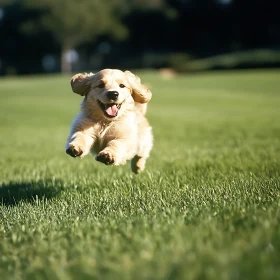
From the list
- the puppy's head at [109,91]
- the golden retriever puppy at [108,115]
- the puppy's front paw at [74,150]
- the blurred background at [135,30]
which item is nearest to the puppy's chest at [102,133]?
the golden retriever puppy at [108,115]

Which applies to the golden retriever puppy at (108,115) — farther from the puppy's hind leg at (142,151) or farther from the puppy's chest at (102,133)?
the puppy's hind leg at (142,151)

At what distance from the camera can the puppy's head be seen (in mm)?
3578

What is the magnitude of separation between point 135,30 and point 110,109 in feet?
213

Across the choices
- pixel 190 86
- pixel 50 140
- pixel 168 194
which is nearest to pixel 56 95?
pixel 190 86

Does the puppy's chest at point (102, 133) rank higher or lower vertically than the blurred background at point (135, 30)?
higher

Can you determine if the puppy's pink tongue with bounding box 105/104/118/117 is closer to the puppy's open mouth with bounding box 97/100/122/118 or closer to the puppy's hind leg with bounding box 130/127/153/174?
the puppy's open mouth with bounding box 97/100/122/118

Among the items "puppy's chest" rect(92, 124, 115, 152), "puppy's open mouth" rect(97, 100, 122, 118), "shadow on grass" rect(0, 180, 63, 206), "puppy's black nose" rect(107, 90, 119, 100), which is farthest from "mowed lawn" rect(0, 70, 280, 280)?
"puppy's black nose" rect(107, 90, 119, 100)

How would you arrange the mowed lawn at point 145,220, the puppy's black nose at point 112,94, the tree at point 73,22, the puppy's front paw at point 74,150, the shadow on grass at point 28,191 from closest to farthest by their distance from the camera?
the mowed lawn at point 145,220 < the puppy's front paw at point 74,150 < the puppy's black nose at point 112,94 < the shadow on grass at point 28,191 < the tree at point 73,22

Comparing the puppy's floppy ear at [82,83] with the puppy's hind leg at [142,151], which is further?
the puppy's hind leg at [142,151]

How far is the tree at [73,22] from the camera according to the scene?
60125 millimetres

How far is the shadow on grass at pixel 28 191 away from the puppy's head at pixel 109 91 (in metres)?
0.96

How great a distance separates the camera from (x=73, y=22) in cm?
6038

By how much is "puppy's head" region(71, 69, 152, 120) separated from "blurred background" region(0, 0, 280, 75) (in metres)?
52.8

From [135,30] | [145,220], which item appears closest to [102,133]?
[145,220]
